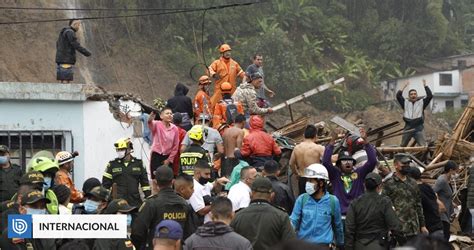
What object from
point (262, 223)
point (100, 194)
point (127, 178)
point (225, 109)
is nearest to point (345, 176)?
point (127, 178)

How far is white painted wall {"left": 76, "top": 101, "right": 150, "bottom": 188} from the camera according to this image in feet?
72.1

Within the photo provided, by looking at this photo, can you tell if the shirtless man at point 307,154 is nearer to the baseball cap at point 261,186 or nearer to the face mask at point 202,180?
the face mask at point 202,180

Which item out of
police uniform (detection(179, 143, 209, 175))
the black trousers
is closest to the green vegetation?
the black trousers

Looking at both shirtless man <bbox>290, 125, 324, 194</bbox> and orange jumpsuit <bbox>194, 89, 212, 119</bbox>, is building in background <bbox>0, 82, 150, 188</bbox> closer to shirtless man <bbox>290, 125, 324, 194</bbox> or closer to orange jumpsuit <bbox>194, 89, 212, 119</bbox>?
orange jumpsuit <bbox>194, 89, 212, 119</bbox>

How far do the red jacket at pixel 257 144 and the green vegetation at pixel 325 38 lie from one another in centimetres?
3431

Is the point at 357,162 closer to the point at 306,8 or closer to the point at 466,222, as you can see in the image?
the point at 466,222

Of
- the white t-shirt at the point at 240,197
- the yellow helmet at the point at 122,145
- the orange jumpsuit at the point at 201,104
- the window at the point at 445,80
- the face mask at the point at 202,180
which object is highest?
the window at the point at 445,80

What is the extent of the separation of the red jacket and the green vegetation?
34.3 m

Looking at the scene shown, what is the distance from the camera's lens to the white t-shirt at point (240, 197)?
14289 mm

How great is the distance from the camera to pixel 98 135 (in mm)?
22266

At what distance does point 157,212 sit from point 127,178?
209 inches

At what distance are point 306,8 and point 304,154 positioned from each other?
45.5 metres

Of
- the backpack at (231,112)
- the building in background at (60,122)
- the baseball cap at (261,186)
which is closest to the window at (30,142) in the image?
the building in background at (60,122)

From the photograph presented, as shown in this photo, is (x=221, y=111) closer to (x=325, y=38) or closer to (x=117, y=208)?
(x=117, y=208)
